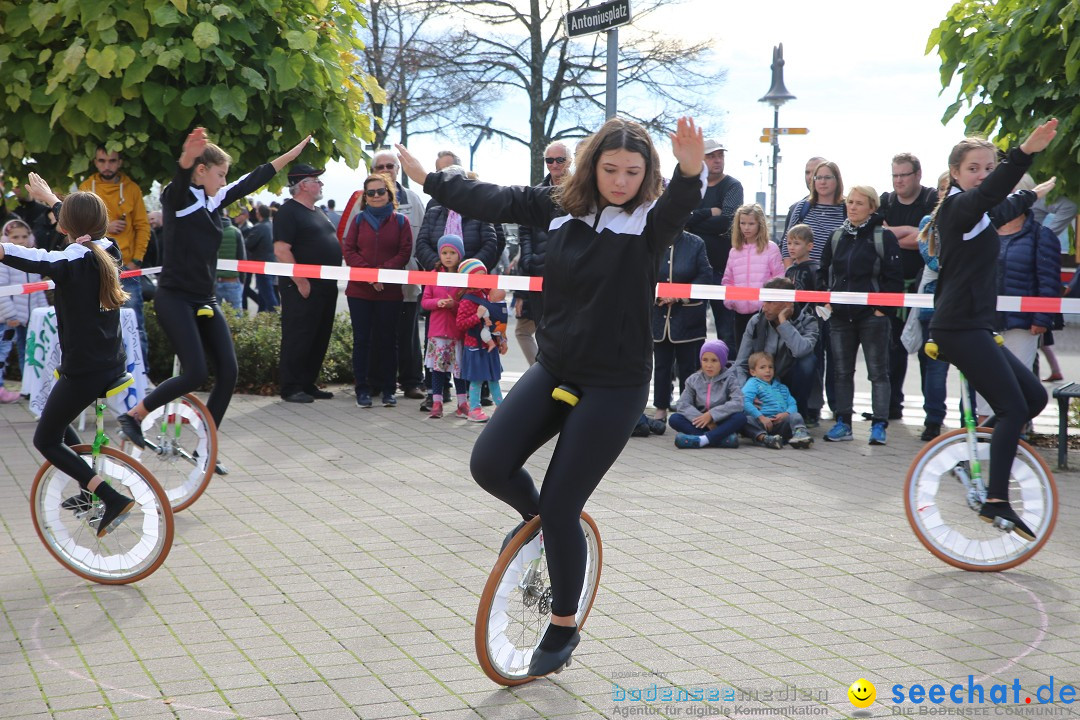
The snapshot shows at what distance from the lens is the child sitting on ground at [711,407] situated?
959cm

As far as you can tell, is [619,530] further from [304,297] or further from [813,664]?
[304,297]

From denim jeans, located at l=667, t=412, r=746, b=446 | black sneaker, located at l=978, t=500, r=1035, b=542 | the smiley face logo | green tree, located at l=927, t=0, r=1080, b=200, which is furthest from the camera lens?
denim jeans, located at l=667, t=412, r=746, b=446

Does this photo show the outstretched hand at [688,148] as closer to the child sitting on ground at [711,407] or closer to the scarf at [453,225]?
the child sitting on ground at [711,407]

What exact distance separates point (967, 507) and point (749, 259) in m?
4.89

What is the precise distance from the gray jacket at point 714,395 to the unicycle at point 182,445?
13.3ft

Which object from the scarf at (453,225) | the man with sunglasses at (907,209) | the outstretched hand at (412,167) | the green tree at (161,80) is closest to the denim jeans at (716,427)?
the man with sunglasses at (907,209)

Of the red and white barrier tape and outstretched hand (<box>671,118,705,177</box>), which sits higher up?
outstretched hand (<box>671,118,705,177</box>)

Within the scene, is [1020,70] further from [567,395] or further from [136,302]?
[136,302]

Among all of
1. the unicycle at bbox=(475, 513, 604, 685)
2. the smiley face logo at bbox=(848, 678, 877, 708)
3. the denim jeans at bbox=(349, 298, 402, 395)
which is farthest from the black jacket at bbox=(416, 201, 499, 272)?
the smiley face logo at bbox=(848, 678, 877, 708)

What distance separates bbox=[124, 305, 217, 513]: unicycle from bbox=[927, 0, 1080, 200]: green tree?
6.20m

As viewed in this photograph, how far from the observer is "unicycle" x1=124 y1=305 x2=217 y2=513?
7191 millimetres

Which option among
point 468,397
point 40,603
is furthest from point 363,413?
point 40,603

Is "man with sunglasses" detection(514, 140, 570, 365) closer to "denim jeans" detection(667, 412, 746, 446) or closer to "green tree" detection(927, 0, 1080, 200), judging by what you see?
"denim jeans" detection(667, 412, 746, 446)

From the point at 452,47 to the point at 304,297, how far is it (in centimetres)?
1951
